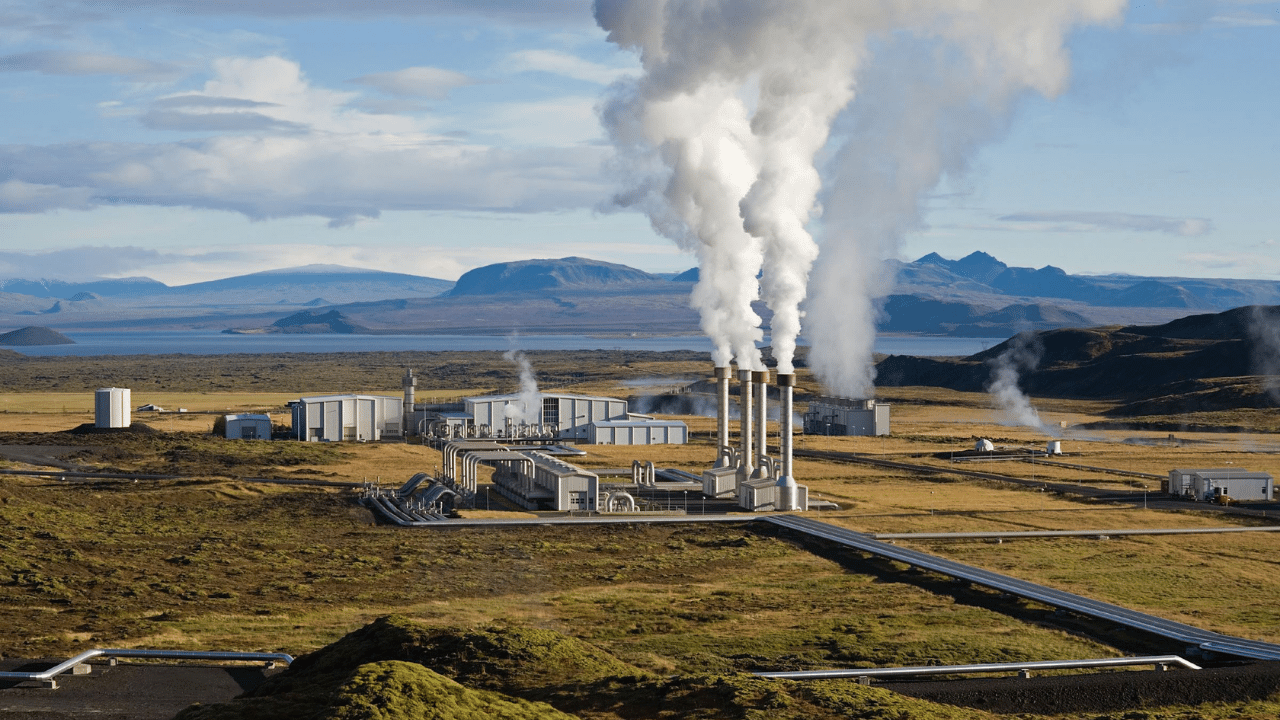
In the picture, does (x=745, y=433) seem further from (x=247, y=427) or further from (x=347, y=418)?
(x=247, y=427)

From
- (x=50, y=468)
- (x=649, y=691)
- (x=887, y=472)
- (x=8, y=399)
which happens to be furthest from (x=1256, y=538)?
(x=8, y=399)

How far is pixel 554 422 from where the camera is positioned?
4503 inches

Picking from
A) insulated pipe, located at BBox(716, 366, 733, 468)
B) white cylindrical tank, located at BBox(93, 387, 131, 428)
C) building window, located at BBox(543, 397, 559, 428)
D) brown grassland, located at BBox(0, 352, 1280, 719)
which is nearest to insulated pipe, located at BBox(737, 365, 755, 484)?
insulated pipe, located at BBox(716, 366, 733, 468)

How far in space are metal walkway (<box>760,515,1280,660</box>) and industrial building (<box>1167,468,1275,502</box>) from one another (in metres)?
27.9

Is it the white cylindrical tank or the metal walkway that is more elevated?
the white cylindrical tank

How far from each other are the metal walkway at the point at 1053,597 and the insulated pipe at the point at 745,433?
13.5 meters

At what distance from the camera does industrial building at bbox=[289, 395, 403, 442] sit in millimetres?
109438

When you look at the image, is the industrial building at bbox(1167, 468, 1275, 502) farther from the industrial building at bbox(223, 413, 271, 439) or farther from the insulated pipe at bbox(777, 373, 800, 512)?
the industrial building at bbox(223, 413, 271, 439)

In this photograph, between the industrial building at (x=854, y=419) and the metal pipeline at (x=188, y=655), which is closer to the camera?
the metal pipeline at (x=188, y=655)

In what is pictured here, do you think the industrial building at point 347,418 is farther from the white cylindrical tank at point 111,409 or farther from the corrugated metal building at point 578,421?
the white cylindrical tank at point 111,409

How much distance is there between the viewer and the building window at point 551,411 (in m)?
114

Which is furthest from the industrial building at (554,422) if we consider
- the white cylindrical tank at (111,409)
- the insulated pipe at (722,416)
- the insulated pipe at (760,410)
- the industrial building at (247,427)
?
the insulated pipe at (760,410)

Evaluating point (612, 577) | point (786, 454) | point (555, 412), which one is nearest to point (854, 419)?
point (555, 412)

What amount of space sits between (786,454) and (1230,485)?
85.8 feet
